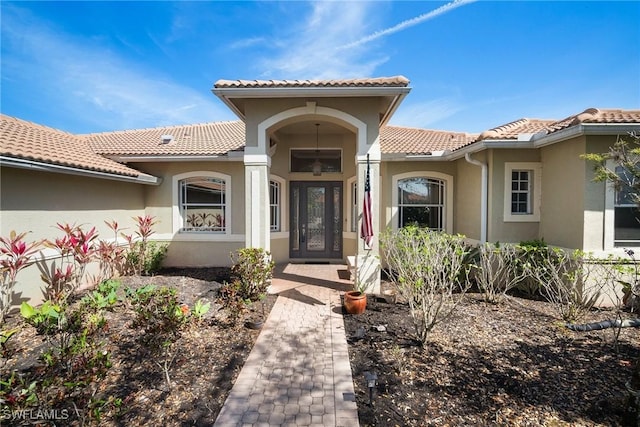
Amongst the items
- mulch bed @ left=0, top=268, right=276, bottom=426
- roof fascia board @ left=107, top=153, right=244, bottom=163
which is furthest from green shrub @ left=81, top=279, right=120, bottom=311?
roof fascia board @ left=107, top=153, right=244, bottom=163

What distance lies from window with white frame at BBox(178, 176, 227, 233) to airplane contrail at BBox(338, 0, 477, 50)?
21.0 ft

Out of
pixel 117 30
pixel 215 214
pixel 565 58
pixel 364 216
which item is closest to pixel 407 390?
pixel 364 216

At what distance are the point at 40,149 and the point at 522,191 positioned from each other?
514 inches

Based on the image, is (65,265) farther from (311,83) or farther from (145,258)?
(311,83)

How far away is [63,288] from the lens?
6.62 metres

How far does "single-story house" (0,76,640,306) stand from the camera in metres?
6.66

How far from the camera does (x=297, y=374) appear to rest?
13.6 feet

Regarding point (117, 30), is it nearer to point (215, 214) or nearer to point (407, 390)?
point (215, 214)

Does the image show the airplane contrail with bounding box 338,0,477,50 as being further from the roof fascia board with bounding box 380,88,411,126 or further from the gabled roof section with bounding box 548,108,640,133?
the gabled roof section with bounding box 548,108,640,133

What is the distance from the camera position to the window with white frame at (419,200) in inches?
399

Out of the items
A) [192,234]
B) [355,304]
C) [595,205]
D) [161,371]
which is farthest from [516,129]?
[192,234]

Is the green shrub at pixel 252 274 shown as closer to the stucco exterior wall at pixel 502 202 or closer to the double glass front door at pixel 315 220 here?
the double glass front door at pixel 315 220

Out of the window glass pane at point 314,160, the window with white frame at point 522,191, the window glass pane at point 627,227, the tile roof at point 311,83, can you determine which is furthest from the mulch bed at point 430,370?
the window glass pane at point 314,160

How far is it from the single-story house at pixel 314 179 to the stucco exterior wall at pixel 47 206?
0.09 feet
